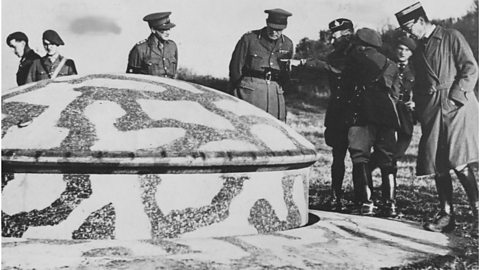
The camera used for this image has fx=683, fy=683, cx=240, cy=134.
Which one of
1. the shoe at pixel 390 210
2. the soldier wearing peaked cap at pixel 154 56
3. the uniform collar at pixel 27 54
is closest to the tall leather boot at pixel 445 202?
the shoe at pixel 390 210

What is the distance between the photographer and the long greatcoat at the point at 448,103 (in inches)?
198

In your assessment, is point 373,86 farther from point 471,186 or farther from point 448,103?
point 471,186

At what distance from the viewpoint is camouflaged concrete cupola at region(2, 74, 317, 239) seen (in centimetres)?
346

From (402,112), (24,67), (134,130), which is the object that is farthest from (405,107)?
(24,67)

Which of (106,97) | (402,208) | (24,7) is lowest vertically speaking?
(402,208)

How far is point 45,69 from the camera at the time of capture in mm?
6594

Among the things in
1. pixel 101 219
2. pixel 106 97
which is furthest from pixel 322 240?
pixel 106 97

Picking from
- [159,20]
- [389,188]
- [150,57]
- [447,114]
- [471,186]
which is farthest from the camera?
[150,57]

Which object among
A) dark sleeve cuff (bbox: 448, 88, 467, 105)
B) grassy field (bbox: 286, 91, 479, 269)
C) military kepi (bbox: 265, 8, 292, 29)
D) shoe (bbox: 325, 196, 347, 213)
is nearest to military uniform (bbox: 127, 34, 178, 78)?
military kepi (bbox: 265, 8, 292, 29)

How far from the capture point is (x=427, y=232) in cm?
438

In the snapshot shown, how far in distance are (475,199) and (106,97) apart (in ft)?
9.12

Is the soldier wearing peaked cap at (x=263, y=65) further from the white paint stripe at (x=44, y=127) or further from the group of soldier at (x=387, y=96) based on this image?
the white paint stripe at (x=44, y=127)

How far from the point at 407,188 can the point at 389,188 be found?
0.15m

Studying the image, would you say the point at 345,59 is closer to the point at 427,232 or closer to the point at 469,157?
the point at 469,157
